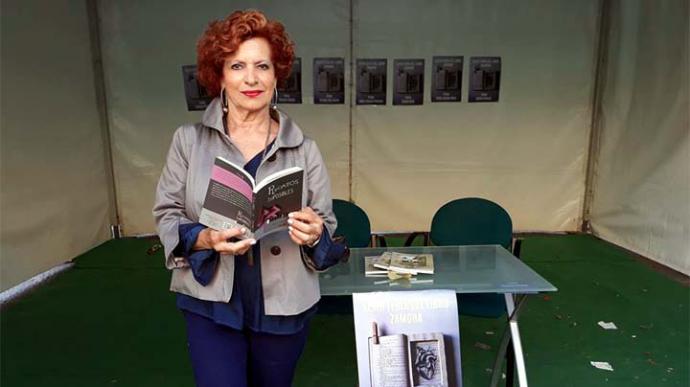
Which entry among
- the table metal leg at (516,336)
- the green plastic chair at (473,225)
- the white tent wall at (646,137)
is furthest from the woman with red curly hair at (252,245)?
the white tent wall at (646,137)

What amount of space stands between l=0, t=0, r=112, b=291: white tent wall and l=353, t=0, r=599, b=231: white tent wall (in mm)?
2731

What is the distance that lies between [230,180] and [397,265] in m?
1.12

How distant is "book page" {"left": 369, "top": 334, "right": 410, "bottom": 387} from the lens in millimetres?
1393

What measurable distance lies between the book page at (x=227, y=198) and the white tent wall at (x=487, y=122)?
400cm

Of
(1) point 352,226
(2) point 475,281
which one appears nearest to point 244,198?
(2) point 475,281

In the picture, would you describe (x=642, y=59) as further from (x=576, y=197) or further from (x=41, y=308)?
(x=41, y=308)

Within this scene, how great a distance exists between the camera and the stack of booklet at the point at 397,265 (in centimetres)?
204

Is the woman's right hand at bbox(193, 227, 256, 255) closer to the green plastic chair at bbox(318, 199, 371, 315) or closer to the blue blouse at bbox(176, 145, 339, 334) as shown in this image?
the blue blouse at bbox(176, 145, 339, 334)

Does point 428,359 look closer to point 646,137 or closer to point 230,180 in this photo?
point 230,180

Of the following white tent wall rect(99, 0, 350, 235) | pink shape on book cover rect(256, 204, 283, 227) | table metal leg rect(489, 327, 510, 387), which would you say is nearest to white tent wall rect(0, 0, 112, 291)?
white tent wall rect(99, 0, 350, 235)

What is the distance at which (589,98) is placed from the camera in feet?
16.8

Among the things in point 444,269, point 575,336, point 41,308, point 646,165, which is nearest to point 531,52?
point 646,165

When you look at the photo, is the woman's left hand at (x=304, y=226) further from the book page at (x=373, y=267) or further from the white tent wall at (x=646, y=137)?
the white tent wall at (x=646, y=137)

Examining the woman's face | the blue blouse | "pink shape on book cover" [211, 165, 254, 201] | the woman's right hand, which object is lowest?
the blue blouse
